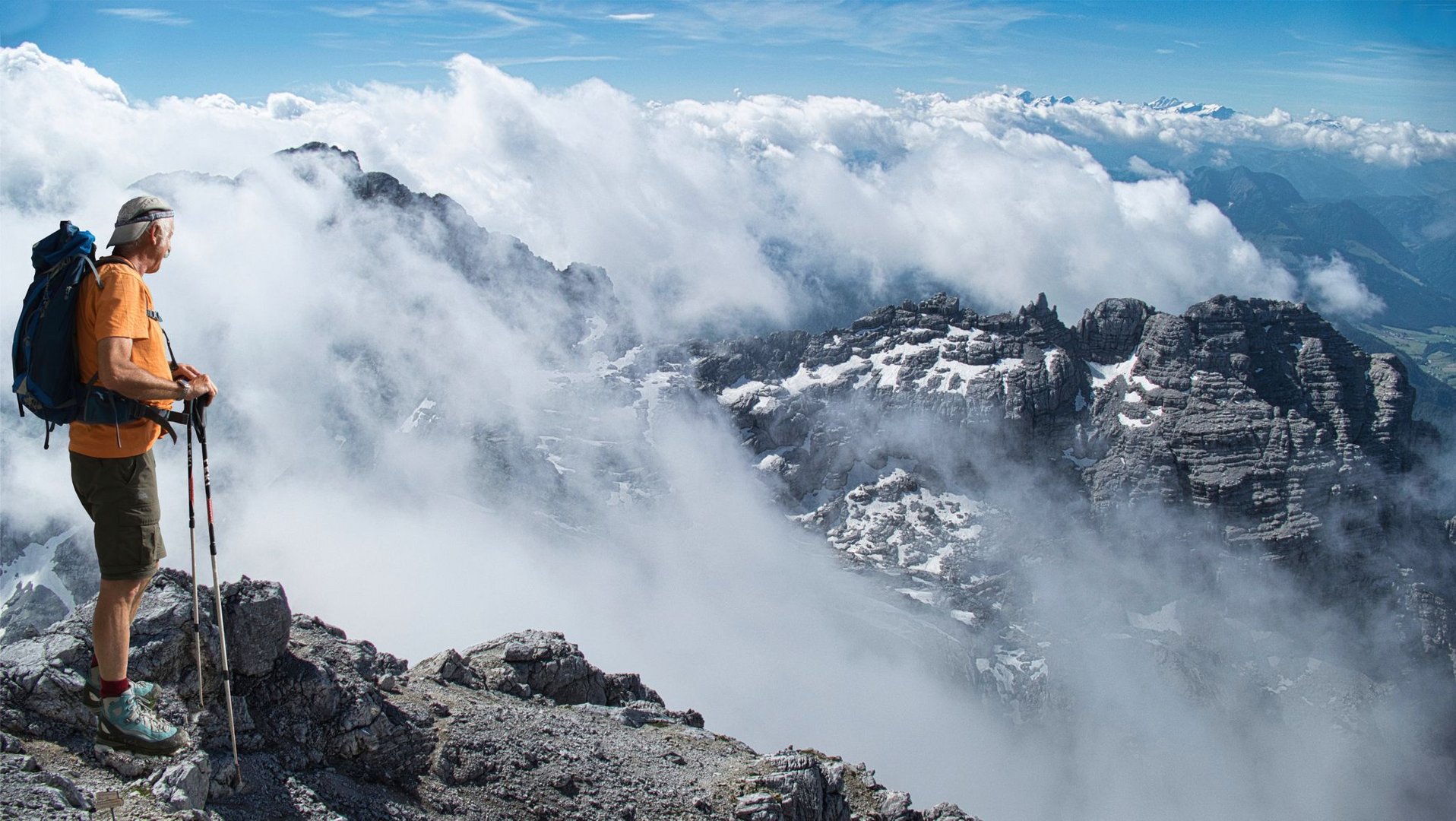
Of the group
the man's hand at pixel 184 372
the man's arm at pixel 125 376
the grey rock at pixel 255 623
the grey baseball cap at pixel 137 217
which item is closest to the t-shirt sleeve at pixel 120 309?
the man's arm at pixel 125 376

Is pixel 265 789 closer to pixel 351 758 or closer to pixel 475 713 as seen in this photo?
pixel 351 758

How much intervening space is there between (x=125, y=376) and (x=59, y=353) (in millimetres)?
1310

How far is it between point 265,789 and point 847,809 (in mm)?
19936

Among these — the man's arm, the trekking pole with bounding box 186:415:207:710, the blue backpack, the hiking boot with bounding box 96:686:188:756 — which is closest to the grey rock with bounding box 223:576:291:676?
the trekking pole with bounding box 186:415:207:710

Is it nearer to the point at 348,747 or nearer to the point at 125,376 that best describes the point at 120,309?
the point at 125,376

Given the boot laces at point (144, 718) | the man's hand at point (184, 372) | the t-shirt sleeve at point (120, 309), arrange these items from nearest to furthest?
the t-shirt sleeve at point (120, 309), the man's hand at point (184, 372), the boot laces at point (144, 718)

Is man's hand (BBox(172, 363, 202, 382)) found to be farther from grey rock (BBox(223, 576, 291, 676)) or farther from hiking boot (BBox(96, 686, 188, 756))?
grey rock (BBox(223, 576, 291, 676))

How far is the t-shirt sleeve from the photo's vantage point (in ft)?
39.4

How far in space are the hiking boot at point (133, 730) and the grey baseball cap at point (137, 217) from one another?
7455 millimetres

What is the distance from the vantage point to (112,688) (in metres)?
14.0

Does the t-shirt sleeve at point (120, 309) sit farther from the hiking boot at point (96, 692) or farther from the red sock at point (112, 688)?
the hiking boot at point (96, 692)

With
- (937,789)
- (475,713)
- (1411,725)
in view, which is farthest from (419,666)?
(1411,725)

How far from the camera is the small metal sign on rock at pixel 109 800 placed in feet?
46.9

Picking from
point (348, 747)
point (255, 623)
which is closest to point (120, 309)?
point (255, 623)
